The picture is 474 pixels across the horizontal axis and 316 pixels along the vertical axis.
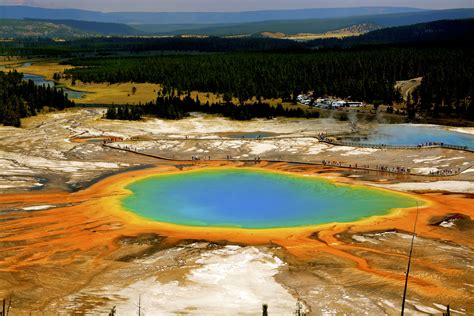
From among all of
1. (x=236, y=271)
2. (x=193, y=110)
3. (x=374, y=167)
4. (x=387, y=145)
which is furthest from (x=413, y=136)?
(x=236, y=271)

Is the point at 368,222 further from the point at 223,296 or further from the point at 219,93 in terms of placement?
the point at 219,93

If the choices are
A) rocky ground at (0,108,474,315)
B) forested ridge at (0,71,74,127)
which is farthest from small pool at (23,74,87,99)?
rocky ground at (0,108,474,315)

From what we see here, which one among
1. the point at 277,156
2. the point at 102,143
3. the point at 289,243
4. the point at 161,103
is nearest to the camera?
the point at 289,243

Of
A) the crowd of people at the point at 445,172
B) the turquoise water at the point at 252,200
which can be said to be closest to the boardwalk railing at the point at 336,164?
the crowd of people at the point at 445,172

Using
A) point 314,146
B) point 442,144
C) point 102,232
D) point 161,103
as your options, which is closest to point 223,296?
point 102,232

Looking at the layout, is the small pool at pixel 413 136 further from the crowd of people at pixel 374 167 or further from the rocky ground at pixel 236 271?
the rocky ground at pixel 236 271

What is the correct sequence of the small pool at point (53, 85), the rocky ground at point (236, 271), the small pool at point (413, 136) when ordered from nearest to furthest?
1. the rocky ground at point (236, 271)
2. the small pool at point (413, 136)
3. the small pool at point (53, 85)
